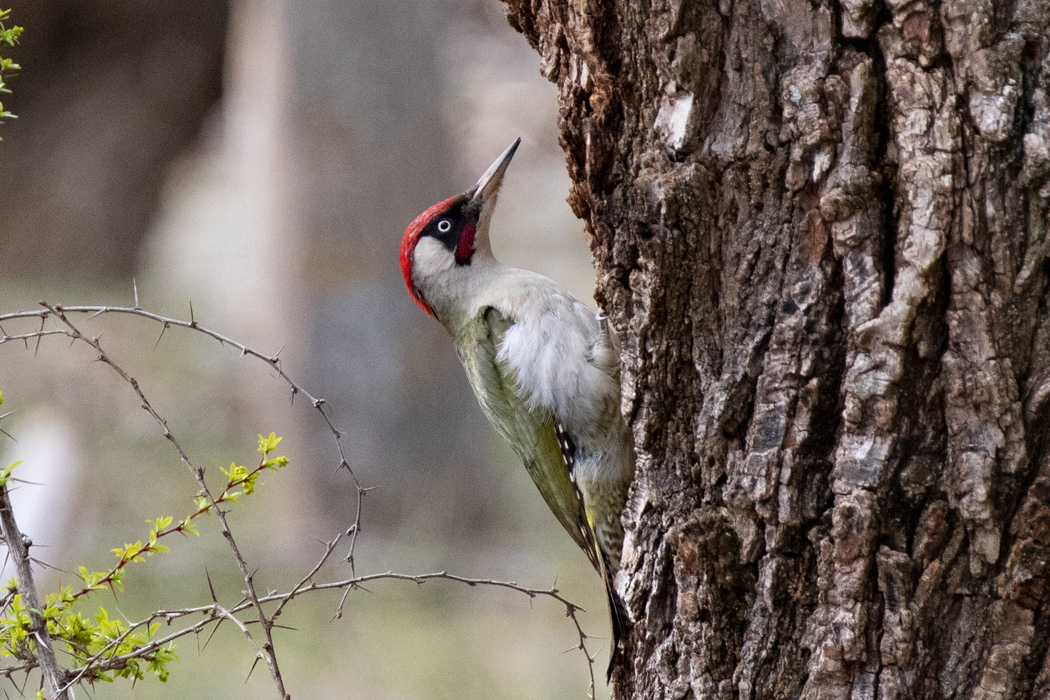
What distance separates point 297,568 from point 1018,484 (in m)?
5.78

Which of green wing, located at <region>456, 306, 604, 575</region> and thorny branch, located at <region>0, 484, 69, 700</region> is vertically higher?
green wing, located at <region>456, 306, 604, 575</region>

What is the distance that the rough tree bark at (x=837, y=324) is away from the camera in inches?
61.5

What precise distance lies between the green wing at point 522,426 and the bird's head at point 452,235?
277 millimetres

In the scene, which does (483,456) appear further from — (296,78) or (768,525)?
(768,525)

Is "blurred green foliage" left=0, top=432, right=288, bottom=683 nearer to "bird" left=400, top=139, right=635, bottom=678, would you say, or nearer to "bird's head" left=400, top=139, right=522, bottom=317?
"bird" left=400, top=139, right=635, bottom=678

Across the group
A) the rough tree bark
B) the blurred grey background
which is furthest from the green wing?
the blurred grey background

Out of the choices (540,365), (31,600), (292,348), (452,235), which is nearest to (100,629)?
(31,600)

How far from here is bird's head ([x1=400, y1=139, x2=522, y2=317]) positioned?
11.4 feet

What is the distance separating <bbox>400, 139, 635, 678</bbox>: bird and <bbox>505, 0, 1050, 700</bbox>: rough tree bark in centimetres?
84

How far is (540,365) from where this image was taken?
121 inches

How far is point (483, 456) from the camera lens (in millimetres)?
7145

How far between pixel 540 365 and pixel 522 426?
0.80 ft

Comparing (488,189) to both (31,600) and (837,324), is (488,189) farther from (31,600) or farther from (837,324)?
(31,600)

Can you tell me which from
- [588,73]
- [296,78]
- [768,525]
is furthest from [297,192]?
[768,525]
